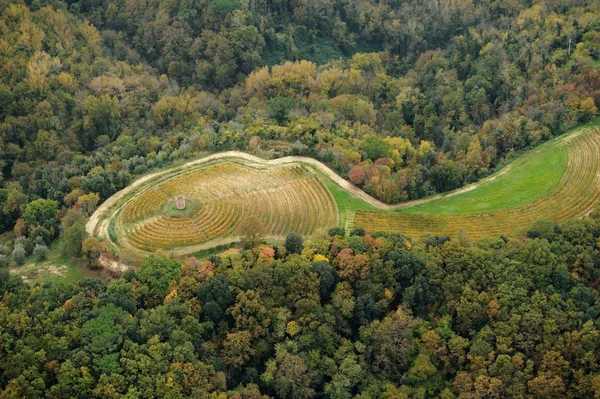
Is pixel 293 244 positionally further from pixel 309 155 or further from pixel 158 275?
pixel 309 155

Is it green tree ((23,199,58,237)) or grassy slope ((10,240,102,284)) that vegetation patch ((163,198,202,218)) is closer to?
grassy slope ((10,240,102,284))

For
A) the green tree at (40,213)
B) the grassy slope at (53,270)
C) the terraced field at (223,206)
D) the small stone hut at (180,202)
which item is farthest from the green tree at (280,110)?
the grassy slope at (53,270)

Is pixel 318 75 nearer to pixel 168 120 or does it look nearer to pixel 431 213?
pixel 168 120

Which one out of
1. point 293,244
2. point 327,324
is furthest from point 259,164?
point 327,324

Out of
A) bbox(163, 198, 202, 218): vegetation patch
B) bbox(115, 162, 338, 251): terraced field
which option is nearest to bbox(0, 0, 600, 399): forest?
bbox(115, 162, 338, 251): terraced field

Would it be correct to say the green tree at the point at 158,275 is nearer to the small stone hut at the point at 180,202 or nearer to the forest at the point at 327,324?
the forest at the point at 327,324

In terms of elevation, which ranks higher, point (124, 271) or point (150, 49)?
point (150, 49)

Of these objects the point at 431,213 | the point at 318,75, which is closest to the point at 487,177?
the point at 431,213
